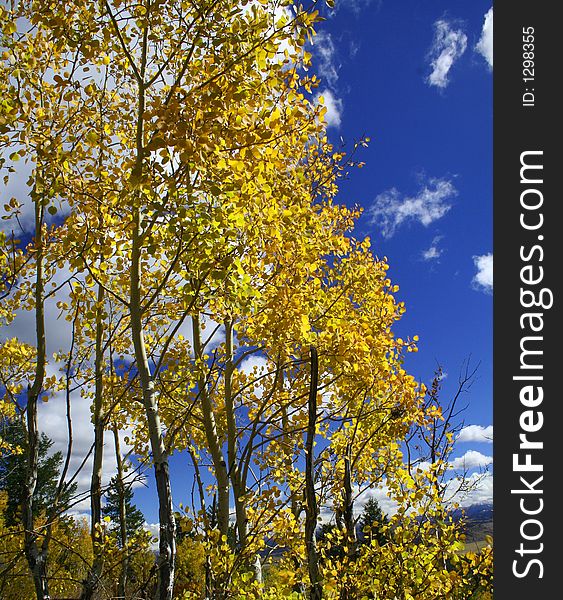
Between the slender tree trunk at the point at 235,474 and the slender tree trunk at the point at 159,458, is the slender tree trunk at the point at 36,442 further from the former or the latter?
the slender tree trunk at the point at 235,474

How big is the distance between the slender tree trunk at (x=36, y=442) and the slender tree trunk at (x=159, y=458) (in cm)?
165

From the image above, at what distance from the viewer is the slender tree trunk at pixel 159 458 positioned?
9.97ft

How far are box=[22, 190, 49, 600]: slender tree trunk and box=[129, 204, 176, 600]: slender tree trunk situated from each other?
1653mm

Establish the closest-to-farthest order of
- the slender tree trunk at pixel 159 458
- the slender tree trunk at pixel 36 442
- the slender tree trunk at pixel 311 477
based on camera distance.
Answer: the slender tree trunk at pixel 311 477 → the slender tree trunk at pixel 159 458 → the slender tree trunk at pixel 36 442

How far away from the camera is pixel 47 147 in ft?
11.5

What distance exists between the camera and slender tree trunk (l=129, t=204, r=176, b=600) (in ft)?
9.97

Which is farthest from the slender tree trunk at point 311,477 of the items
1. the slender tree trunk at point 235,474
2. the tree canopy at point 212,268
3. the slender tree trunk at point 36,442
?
the slender tree trunk at point 235,474

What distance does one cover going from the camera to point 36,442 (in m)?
4.85

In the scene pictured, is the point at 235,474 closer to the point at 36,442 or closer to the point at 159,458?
the point at 36,442

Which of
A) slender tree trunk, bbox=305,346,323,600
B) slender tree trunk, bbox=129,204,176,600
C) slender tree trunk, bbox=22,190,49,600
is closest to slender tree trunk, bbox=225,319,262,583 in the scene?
slender tree trunk, bbox=22,190,49,600

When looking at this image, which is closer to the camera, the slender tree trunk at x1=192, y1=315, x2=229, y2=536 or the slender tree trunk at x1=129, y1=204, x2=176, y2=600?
the slender tree trunk at x1=129, y1=204, x2=176, y2=600

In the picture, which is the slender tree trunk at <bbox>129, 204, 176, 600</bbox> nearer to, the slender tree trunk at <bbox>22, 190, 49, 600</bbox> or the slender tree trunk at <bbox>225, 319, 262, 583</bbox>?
the slender tree trunk at <bbox>22, 190, 49, 600</bbox>

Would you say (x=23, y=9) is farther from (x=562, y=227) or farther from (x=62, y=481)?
(x=562, y=227)

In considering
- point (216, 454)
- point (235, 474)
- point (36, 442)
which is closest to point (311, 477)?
point (36, 442)
